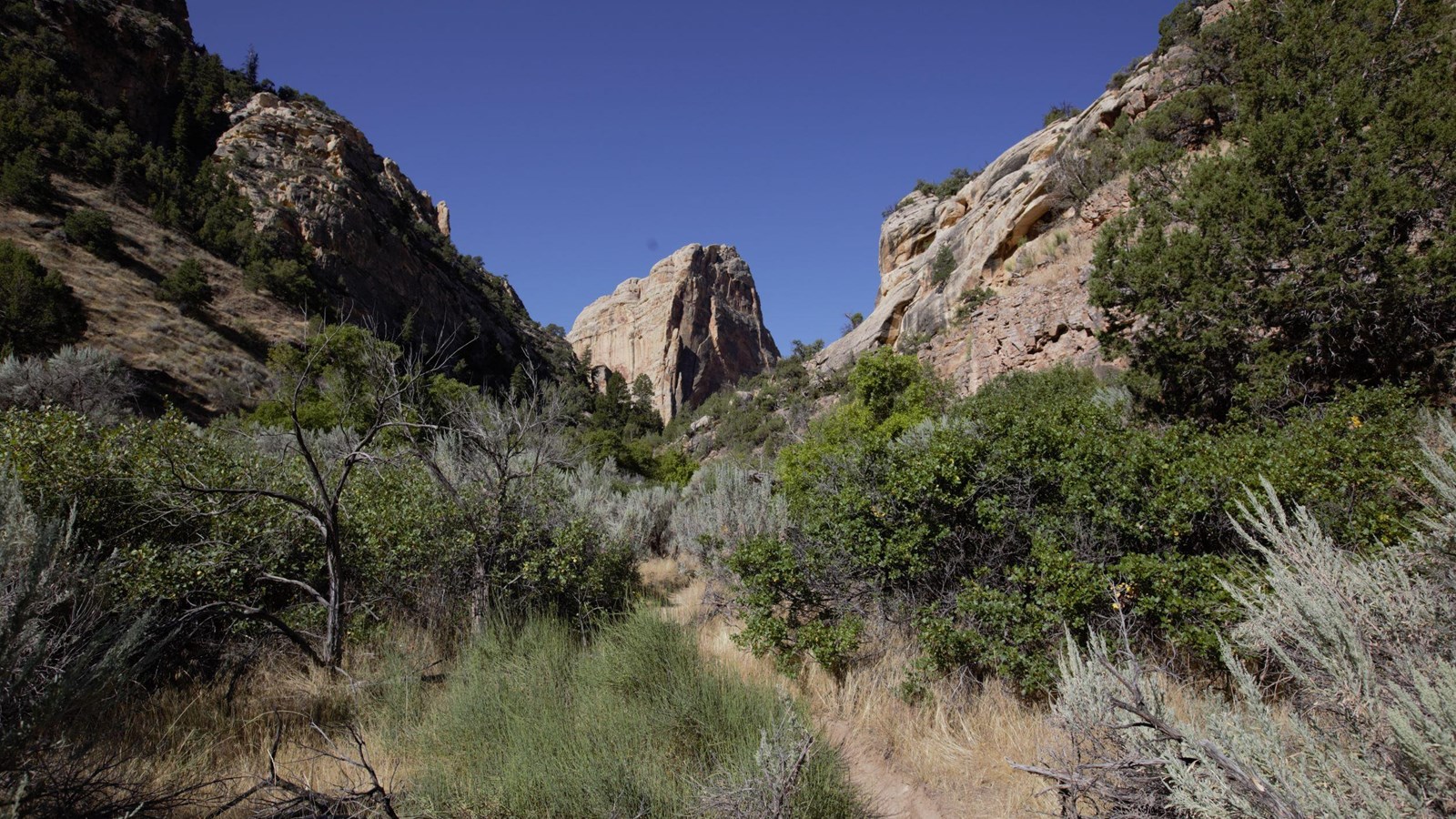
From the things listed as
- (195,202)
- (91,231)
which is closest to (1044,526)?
(91,231)

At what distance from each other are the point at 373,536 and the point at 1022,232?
1951 cm

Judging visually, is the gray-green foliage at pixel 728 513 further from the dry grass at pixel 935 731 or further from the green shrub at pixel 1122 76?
the green shrub at pixel 1122 76

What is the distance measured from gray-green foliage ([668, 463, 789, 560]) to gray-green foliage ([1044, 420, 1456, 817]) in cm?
487

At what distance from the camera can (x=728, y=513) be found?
10086 millimetres

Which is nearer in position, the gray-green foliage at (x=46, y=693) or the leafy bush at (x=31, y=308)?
the gray-green foliage at (x=46, y=693)

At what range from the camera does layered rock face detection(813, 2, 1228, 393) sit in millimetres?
13969

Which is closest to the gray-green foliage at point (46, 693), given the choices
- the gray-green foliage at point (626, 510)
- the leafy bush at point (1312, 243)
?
the gray-green foliage at point (626, 510)

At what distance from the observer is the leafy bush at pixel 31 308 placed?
17656 millimetres

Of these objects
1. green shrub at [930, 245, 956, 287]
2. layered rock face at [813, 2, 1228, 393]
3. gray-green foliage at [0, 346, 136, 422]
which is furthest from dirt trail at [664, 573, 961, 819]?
green shrub at [930, 245, 956, 287]

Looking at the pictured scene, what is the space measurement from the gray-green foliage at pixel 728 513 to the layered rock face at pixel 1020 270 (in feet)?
23.3

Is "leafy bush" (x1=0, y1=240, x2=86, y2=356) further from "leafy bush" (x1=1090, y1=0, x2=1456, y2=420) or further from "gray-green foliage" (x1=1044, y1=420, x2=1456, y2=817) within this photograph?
"leafy bush" (x1=1090, y1=0, x2=1456, y2=420)

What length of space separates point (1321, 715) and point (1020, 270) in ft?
54.0

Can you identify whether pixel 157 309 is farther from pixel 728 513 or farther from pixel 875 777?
pixel 875 777

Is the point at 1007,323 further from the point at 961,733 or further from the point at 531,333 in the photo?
the point at 531,333
